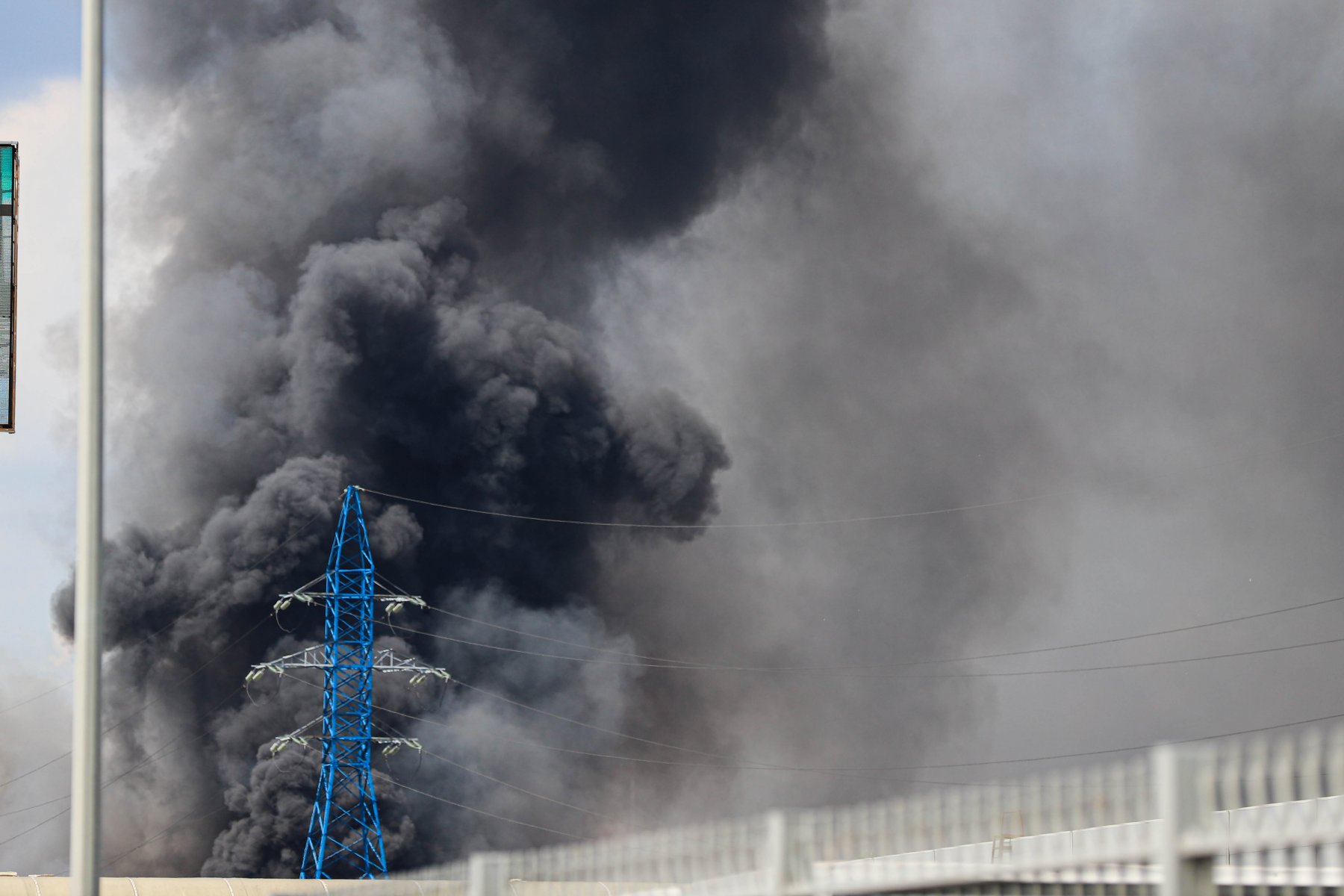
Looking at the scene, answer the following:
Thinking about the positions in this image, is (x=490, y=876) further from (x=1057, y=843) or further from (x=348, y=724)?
(x=348, y=724)

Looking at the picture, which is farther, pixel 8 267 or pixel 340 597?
pixel 340 597

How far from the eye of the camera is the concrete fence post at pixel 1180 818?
20.1 ft

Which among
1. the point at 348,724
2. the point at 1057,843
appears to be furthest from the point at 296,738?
the point at 1057,843

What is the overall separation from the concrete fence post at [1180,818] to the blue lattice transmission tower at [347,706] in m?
39.8

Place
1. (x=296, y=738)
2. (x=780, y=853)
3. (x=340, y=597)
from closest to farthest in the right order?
1. (x=780, y=853)
2. (x=340, y=597)
3. (x=296, y=738)

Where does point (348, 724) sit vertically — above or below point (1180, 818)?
above

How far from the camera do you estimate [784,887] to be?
26.3ft

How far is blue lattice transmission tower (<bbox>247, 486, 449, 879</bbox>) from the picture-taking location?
48.1 meters

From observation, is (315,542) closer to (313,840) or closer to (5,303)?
(313,840)

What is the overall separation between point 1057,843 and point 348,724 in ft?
144

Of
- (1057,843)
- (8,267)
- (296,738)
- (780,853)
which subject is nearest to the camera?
(1057,843)

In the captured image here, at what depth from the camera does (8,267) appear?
17.4m

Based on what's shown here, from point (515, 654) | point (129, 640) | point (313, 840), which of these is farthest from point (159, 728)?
point (515, 654)

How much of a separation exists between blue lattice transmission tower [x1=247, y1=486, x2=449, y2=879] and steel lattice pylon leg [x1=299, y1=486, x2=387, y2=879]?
0.22ft
